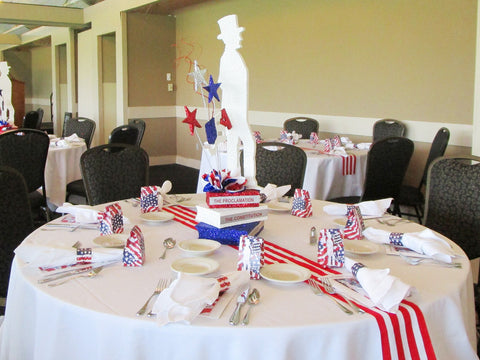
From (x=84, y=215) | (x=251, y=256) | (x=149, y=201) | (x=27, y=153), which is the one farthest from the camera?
(x=27, y=153)

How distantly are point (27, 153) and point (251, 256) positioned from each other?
9.87 ft

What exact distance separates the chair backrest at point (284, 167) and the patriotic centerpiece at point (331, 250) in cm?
156

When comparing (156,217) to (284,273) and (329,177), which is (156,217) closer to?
(284,273)

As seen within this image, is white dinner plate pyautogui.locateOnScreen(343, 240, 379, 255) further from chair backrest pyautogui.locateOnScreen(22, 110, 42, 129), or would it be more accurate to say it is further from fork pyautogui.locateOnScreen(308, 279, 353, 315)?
chair backrest pyautogui.locateOnScreen(22, 110, 42, 129)

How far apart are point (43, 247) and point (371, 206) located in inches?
54.6

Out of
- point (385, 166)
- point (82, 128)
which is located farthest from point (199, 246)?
point (82, 128)

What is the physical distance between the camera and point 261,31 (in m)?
7.20

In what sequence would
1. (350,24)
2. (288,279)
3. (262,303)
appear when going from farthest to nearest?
1. (350,24)
2. (288,279)
3. (262,303)

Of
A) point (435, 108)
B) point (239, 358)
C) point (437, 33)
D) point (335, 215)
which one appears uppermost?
point (437, 33)

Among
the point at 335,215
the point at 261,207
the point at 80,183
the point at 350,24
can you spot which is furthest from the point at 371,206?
the point at 350,24

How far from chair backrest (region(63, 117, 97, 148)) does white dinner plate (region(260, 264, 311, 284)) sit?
480 cm

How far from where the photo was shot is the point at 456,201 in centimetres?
263

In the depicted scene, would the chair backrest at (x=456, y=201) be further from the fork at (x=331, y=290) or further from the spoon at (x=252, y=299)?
the spoon at (x=252, y=299)

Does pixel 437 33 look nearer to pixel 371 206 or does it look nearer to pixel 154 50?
pixel 371 206
